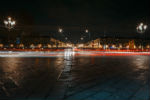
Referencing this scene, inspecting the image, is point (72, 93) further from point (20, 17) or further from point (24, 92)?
point (20, 17)

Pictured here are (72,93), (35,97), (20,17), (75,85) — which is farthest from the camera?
(20,17)

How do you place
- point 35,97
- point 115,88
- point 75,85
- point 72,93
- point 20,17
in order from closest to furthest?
point 35,97 < point 72,93 < point 115,88 < point 75,85 < point 20,17

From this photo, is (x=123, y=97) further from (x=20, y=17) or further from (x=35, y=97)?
(x=20, y=17)

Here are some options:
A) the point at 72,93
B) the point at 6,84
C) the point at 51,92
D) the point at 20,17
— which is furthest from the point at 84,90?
the point at 20,17

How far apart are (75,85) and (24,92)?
6.56 feet

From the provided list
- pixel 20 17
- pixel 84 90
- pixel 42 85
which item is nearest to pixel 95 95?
pixel 84 90

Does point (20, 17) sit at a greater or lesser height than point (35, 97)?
greater

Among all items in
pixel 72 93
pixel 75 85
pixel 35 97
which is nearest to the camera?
pixel 35 97

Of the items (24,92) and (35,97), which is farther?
(24,92)

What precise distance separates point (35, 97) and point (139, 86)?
406 cm

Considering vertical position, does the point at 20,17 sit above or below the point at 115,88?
above

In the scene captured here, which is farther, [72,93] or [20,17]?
Answer: [20,17]

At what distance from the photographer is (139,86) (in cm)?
600

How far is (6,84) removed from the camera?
20.5 ft
